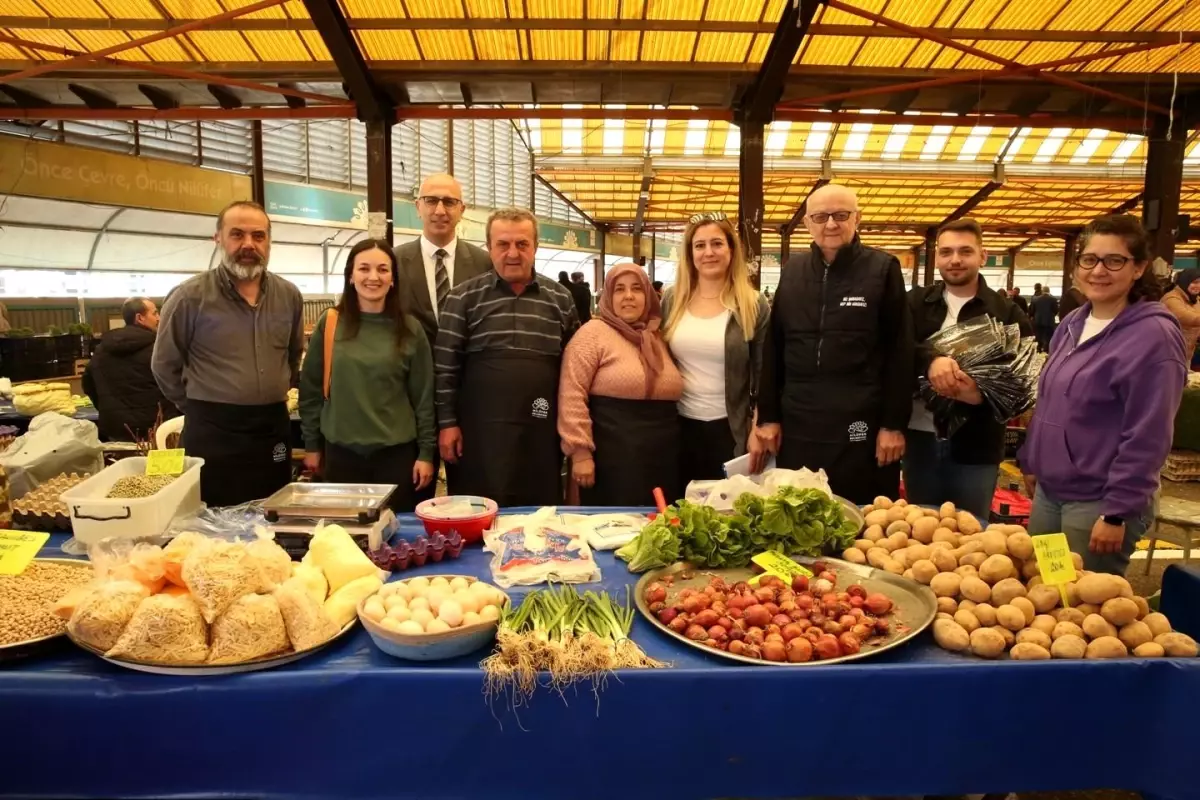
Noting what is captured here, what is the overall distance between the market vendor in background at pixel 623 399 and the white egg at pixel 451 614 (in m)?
1.27

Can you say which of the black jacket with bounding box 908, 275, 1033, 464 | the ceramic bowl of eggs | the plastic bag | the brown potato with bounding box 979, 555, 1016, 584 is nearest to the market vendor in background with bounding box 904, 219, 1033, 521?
the black jacket with bounding box 908, 275, 1033, 464

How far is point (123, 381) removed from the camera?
4.74 m

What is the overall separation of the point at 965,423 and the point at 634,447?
1232 mm

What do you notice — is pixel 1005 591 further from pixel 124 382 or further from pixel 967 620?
pixel 124 382

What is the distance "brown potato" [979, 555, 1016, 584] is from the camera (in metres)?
1.73

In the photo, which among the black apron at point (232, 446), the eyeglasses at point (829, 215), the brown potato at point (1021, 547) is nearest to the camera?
the brown potato at point (1021, 547)

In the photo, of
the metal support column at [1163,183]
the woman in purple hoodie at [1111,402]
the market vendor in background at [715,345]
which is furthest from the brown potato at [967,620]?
the metal support column at [1163,183]

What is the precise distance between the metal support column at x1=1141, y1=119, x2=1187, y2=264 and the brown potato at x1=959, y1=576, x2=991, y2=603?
6997mm

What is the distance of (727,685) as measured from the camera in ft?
4.79

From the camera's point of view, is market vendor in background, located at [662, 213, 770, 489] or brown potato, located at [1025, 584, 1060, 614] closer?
brown potato, located at [1025, 584, 1060, 614]

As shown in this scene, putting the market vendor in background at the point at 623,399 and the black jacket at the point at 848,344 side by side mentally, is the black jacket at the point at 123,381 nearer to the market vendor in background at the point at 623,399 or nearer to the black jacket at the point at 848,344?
the market vendor in background at the point at 623,399

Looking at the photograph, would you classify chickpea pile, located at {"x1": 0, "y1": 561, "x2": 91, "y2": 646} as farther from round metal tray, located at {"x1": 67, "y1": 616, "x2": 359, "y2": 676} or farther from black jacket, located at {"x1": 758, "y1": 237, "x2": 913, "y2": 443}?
black jacket, located at {"x1": 758, "y1": 237, "x2": 913, "y2": 443}

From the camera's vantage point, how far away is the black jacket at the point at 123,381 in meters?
4.70

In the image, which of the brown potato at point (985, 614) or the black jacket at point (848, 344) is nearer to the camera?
the brown potato at point (985, 614)
